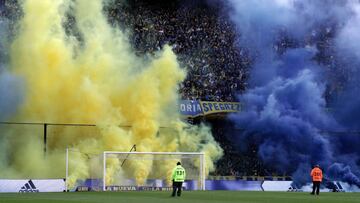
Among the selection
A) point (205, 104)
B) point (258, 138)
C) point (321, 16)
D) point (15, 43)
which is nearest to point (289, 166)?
point (258, 138)

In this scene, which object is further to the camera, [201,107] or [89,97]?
[201,107]

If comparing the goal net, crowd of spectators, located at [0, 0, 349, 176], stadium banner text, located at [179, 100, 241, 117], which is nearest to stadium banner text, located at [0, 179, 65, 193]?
the goal net

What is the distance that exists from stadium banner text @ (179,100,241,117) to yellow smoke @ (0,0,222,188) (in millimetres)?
903

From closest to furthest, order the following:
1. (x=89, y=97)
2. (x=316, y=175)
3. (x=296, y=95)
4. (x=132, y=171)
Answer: (x=316, y=175), (x=132, y=171), (x=89, y=97), (x=296, y=95)

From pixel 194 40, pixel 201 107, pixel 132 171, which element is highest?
pixel 194 40

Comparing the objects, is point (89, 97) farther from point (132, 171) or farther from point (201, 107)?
point (201, 107)

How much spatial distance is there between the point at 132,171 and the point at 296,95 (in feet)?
45.9

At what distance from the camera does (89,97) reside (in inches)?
1820

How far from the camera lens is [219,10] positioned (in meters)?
56.6

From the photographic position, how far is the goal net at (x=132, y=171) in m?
42.5

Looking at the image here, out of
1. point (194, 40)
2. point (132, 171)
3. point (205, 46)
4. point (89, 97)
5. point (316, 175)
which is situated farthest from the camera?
point (194, 40)

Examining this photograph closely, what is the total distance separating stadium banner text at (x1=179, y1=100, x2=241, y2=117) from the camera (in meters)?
49.7

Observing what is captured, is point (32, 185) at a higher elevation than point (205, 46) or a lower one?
lower

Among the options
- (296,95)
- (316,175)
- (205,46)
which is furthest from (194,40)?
(316,175)
